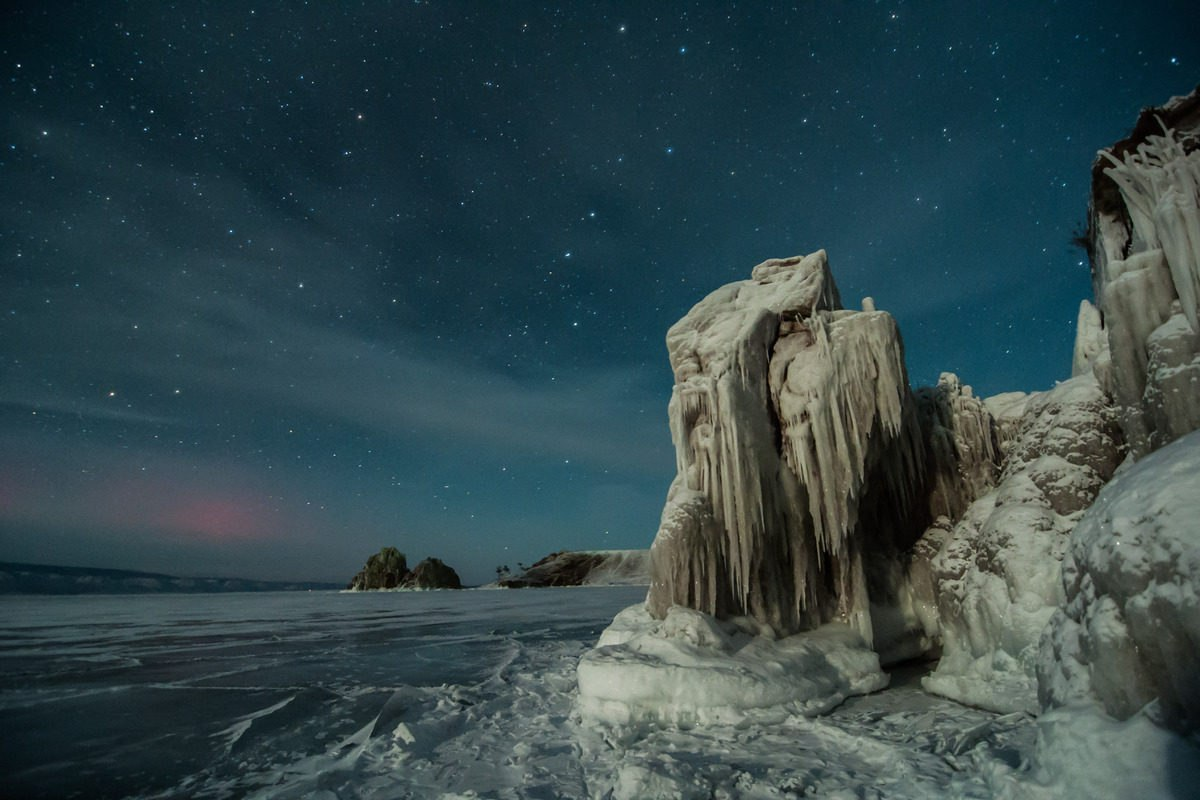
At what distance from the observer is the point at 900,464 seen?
1066 cm

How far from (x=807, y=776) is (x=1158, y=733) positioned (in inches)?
127

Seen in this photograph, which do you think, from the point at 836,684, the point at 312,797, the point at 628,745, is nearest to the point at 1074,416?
the point at 836,684

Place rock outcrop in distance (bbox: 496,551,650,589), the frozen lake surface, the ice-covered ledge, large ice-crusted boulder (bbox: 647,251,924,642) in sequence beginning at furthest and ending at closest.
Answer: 1. rock outcrop in distance (bbox: 496,551,650,589)
2. large ice-crusted boulder (bbox: 647,251,924,642)
3. the ice-covered ledge
4. the frozen lake surface

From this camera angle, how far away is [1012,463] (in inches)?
377

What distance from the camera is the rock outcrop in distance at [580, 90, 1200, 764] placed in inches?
249

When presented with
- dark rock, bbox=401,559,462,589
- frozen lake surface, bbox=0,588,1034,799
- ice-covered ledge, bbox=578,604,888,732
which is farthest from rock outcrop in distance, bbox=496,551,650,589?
ice-covered ledge, bbox=578,604,888,732

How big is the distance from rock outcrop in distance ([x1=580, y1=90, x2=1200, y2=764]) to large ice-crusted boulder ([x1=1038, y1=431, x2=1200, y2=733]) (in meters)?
0.22

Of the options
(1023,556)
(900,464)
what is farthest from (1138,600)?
(900,464)

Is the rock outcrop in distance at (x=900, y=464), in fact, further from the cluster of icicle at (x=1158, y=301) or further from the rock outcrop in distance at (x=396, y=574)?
the rock outcrop in distance at (x=396, y=574)

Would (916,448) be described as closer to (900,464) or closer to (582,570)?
(900,464)

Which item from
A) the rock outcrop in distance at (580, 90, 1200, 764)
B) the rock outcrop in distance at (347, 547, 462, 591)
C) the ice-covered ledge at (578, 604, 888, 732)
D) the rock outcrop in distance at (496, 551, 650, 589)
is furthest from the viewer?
the rock outcrop in distance at (496, 551, 650, 589)

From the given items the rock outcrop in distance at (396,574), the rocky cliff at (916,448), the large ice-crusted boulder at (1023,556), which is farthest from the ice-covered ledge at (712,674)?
the rock outcrop in distance at (396,574)

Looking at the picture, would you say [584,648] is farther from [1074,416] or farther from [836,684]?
[1074,416]

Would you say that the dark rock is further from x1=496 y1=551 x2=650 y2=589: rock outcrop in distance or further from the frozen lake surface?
the frozen lake surface
